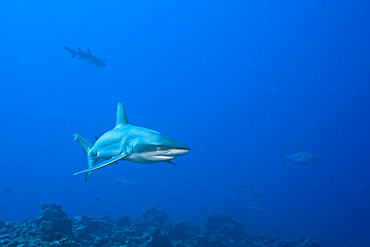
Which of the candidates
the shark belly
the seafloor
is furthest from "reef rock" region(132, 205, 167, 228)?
the shark belly

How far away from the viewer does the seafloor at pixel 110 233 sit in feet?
25.6

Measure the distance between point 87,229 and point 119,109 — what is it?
6.92 m

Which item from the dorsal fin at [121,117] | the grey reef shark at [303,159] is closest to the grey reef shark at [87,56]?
the dorsal fin at [121,117]

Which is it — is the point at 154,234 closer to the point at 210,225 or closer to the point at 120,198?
the point at 210,225

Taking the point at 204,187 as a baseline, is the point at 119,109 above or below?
below

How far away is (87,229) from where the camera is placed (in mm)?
10742

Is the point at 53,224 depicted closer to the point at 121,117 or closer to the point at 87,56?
the point at 121,117

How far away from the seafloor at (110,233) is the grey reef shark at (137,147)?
9.29ft

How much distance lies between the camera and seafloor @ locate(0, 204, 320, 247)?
780 centimetres

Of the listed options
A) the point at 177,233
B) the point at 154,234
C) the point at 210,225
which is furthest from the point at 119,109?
the point at 210,225

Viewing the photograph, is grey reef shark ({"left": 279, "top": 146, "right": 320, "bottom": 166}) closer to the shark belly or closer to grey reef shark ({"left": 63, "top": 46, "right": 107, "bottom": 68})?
grey reef shark ({"left": 63, "top": 46, "right": 107, "bottom": 68})

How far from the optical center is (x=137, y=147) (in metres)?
4.28

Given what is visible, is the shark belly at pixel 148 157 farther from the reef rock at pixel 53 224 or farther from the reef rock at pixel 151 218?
the reef rock at pixel 151 218

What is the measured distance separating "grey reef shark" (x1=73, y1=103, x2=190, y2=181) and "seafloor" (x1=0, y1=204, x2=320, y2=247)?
2833mm
